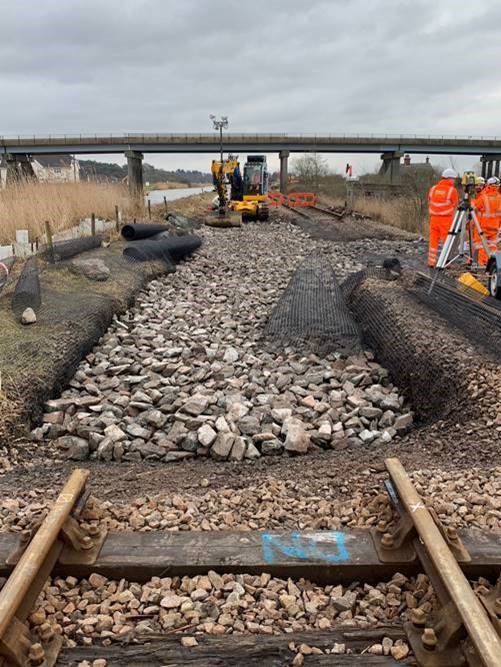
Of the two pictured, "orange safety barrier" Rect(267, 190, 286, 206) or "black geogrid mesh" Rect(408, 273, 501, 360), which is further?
"orange safety barrier" Rect(267, 190, 286, 206)

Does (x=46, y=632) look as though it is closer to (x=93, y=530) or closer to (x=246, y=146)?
(x=93, y=530)

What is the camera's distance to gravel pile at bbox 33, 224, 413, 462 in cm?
411

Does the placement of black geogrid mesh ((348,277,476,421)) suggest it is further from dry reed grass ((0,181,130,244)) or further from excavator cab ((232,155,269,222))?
excavator cab ((232,155,269,222))

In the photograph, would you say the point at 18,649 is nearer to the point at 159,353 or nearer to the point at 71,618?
the point at 71,618

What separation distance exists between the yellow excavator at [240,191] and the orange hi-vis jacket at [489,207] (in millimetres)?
11530

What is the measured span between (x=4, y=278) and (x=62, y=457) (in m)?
4.47

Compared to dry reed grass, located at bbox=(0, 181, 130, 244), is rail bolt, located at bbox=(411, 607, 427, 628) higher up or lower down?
lower down

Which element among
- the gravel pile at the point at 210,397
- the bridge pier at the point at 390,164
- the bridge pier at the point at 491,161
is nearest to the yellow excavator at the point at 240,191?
the gravel pile at the point at 210,397

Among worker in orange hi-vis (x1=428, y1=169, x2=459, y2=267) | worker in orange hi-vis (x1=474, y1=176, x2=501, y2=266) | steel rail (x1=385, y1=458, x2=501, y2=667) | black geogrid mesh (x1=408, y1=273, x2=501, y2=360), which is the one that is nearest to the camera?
steel rail (x1=385, y1=458, x2=501, y2=667)

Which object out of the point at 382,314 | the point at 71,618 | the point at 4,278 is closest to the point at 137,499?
the point at 71,618

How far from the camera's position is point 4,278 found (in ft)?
24.7

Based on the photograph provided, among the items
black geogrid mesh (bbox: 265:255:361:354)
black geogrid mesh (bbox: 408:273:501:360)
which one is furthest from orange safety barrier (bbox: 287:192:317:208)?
black geogrid mesh (bbox: 408:273:501:360)

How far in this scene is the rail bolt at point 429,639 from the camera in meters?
1.81

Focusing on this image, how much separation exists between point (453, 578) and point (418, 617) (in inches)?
7.8
